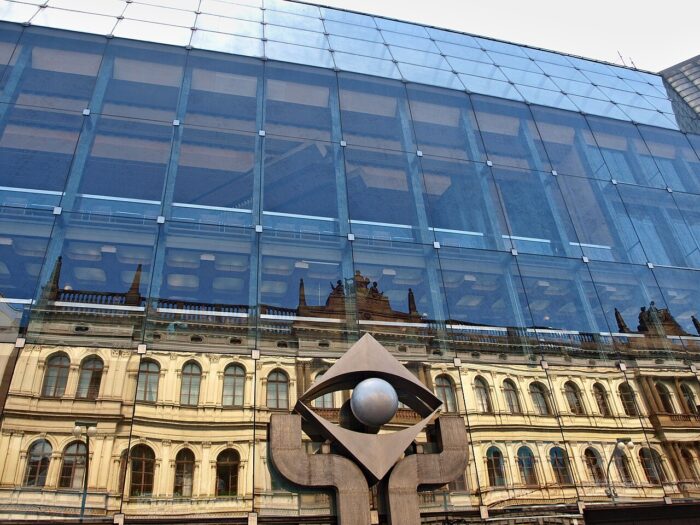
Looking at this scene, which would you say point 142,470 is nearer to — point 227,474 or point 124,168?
point 227,474

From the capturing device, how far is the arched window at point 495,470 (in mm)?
10965

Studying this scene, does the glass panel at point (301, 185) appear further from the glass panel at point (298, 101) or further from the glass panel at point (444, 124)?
the glass panel at point (444, 124)

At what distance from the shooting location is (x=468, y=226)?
14.8 meters

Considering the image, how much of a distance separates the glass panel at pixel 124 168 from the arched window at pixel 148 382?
148 inches

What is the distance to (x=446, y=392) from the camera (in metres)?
11.9

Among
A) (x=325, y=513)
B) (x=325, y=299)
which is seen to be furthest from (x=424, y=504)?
(x=325, y=299)

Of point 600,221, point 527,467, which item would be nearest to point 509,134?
point 600,221

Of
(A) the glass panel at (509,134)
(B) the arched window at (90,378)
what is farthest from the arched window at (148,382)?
(A) the glass panel at (509,134)

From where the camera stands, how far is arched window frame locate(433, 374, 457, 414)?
11.8 meters

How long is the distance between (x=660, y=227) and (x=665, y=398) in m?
6.06

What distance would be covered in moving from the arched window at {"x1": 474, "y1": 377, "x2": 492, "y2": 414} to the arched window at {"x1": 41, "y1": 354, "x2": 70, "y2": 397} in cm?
838

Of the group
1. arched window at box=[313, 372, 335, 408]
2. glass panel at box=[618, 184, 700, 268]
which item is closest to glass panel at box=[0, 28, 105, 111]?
arched window at box=[313, 372, 335, 408]

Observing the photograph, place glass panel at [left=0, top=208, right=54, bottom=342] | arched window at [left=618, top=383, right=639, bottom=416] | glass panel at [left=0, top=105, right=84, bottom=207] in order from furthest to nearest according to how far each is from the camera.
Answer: arched window at [left=618, top=383, right=639, bottom=416] → glass panel at [left=0, top=105, right=84, bottom=207] → glass panel at [left=0, top=208, right=54, bottom=342]

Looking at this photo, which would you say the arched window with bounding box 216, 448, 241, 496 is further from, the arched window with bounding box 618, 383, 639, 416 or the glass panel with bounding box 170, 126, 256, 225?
the arched window with bounding box 618, 383, 639, 416
